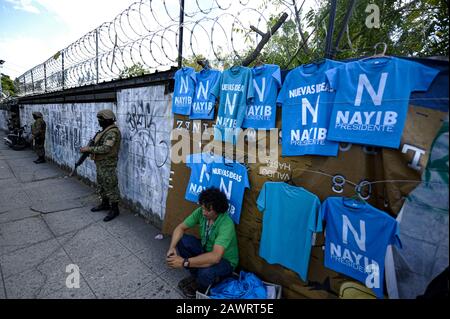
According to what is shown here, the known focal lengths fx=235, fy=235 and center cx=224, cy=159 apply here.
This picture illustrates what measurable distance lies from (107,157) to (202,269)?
2.98 m

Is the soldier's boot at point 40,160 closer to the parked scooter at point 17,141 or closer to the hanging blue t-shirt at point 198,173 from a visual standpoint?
the parked scooter at point 17,141

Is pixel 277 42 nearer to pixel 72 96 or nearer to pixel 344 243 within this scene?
pixel 344 243

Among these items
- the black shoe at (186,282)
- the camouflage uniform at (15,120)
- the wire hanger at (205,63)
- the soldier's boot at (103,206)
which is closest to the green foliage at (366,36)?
the wire hanger at (205,63)

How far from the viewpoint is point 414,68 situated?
164 centimetres

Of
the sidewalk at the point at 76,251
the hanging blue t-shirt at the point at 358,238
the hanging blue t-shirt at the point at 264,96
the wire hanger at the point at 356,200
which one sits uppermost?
the hanging blue t-shirt at the point at 264,96

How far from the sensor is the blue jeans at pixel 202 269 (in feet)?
8.01

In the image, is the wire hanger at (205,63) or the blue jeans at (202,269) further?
the wire hanger at (205,63)

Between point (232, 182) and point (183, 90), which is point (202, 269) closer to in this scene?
point (232, 182)

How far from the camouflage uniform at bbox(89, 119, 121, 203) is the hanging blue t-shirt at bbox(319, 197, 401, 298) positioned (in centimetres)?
378

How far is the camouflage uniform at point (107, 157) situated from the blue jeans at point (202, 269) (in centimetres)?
235

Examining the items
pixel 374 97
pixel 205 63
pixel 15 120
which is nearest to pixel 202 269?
pixel 374 97

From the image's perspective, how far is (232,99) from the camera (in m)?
2.74

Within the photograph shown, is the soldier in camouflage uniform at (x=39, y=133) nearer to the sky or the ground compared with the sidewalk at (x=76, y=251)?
nearer to the sky
